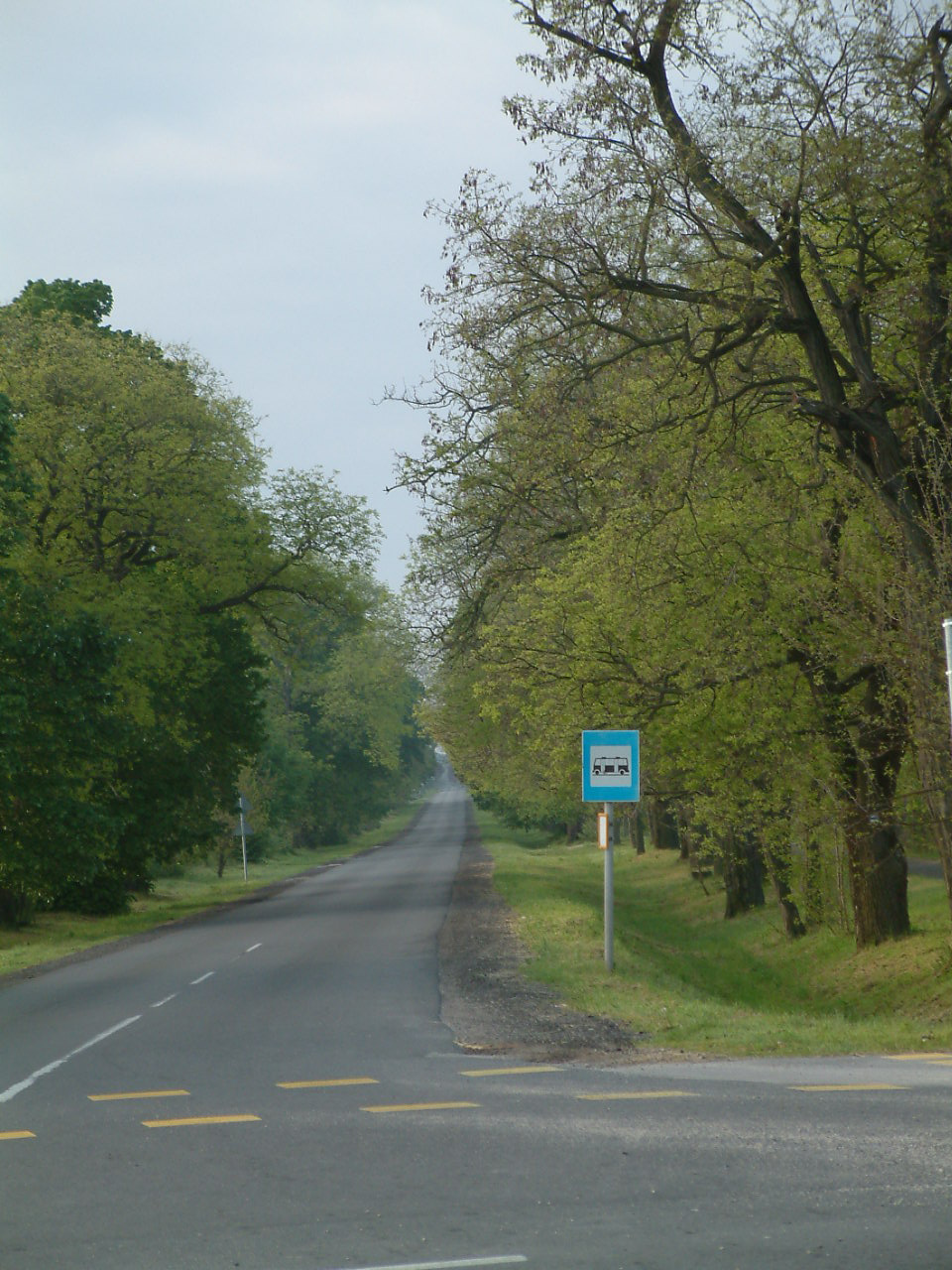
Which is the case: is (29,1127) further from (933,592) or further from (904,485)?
(904,485)

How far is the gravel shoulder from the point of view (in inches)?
496

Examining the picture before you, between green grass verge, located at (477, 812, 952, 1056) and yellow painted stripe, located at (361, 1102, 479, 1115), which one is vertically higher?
yellow painted stripe, located at (361, 1102, 479, 1115)

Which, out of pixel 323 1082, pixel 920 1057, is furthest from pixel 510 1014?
pixel 920 1057

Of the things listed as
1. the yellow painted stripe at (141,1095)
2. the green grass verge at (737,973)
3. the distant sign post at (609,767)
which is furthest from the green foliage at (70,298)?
the yellow painted stripe at (141,1095)

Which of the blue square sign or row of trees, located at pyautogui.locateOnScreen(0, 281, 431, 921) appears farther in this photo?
row of trees, located at pyautogui.locateOnScreen(0, 281, 431, 921)

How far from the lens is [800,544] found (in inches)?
746

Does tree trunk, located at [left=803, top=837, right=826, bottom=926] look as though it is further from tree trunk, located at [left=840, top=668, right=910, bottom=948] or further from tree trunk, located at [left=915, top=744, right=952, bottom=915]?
tree trunk, located at [left=915, top=744, right=952, bottom=915]

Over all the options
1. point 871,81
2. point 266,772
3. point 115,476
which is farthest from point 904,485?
point 266,772

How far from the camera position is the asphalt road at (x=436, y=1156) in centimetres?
618

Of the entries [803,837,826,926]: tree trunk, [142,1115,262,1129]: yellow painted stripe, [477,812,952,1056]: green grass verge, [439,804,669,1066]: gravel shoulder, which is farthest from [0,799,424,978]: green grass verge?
[142,1115,262,1129]: yellow painted stripe

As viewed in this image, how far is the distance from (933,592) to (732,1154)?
967 cm

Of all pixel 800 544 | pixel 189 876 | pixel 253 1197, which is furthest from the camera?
pixel 189 876

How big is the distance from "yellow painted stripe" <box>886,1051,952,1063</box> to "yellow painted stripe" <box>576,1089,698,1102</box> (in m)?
2.74

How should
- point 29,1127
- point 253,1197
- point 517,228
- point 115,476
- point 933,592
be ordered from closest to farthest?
point 253,1197 < point 29,1127 < point 933,592 < point 517,228 < point 115,476
